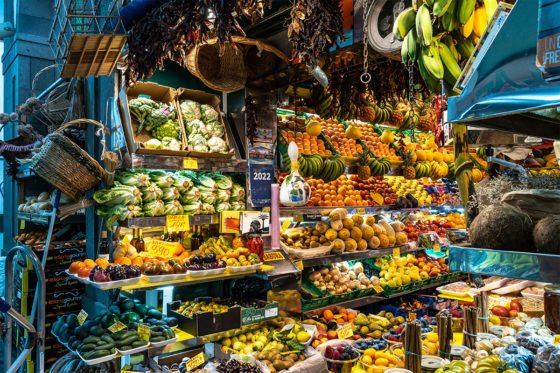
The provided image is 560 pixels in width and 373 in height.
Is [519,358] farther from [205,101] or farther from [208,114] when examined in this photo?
[205,101]

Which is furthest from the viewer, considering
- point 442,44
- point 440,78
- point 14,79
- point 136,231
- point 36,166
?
point 14,79

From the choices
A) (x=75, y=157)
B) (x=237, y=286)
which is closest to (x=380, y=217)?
(x=237, y=286)

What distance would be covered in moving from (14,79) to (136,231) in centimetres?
474

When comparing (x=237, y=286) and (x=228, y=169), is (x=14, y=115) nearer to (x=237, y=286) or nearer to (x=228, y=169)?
(x=228, y=169)

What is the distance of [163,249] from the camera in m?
3.96

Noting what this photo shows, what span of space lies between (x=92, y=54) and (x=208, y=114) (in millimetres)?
1170

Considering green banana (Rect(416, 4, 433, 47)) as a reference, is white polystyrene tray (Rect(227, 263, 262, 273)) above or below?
below

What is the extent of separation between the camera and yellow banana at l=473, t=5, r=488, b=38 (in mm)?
1821

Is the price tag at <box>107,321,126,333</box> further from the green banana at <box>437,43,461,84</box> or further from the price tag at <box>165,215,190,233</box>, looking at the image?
the green banana at <box>437,43,461,84</box>

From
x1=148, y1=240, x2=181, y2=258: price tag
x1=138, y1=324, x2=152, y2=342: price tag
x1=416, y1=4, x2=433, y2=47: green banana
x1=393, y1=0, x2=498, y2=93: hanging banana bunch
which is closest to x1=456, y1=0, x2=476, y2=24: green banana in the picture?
x1=393, y1=0, x2=498, y2=93: hanging banana bunch

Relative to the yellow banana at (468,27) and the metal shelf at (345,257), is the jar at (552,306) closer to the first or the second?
the yellow banana at (468,27)

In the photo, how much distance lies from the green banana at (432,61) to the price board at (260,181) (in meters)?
2.71

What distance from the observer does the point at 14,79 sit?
708cm

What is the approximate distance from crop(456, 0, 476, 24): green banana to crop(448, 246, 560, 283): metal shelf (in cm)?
104
